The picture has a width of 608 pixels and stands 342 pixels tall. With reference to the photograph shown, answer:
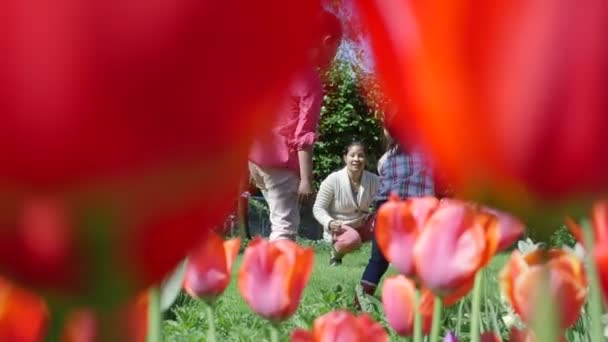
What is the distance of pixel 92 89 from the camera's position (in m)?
0.18

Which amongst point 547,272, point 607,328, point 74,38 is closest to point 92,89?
point 74,38

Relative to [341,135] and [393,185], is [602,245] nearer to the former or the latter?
[393,185]

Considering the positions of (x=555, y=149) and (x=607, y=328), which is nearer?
(x=555, y=149)

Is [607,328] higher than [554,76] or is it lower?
lower

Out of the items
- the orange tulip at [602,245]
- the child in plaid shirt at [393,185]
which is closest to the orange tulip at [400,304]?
the orange tulip at [602,245]

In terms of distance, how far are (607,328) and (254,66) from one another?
1062 mm

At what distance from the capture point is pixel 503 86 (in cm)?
25

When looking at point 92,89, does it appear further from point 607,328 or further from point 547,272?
point 607,328

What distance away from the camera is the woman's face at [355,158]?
610 cm

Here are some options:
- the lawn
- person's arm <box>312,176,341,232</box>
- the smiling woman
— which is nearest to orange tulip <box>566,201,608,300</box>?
the lawn

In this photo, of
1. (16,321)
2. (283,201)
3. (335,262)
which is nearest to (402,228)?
(16,321)

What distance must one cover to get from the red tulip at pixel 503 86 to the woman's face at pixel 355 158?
5817 millimetres

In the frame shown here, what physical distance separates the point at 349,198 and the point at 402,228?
212 inches

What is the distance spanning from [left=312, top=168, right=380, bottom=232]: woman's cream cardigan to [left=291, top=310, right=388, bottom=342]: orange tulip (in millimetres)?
5314
